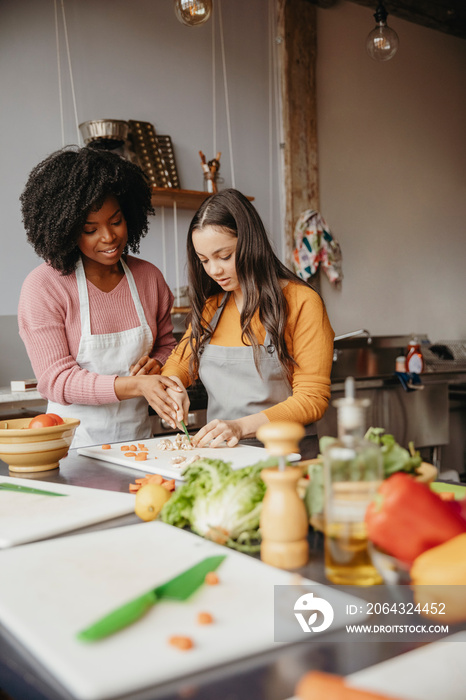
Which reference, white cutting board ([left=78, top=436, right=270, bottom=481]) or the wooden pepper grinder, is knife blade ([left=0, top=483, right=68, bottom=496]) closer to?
white cutting board ([left=78, top=436, right=270, bottom=481])

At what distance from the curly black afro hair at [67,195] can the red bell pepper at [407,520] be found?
1.55 metres

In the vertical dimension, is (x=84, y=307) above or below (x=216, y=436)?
above

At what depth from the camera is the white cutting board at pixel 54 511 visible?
1007 millimetres

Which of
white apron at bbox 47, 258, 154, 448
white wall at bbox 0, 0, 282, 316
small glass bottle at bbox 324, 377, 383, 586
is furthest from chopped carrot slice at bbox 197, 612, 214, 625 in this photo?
white wall at bbox 0, 0, 282, 316

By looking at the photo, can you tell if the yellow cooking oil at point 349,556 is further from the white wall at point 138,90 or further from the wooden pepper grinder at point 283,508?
the white wall at point 138,90

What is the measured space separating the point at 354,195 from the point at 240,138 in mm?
1145

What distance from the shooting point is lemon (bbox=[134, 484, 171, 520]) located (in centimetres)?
103

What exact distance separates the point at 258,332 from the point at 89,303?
1.92ft

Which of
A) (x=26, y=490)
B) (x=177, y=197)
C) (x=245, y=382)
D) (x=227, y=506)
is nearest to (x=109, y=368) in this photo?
(x=245, y=382)

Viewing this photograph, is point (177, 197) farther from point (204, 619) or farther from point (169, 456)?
point (204, 619)

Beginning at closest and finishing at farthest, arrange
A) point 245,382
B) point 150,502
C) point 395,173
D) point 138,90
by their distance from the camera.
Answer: point 150,502
point 245,382
point 138,90
point 395,173

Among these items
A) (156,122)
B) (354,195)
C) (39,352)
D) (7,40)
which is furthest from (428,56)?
(39,352)

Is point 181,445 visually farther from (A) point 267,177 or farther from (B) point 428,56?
(B) point 428,56

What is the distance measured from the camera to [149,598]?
2.26ft
